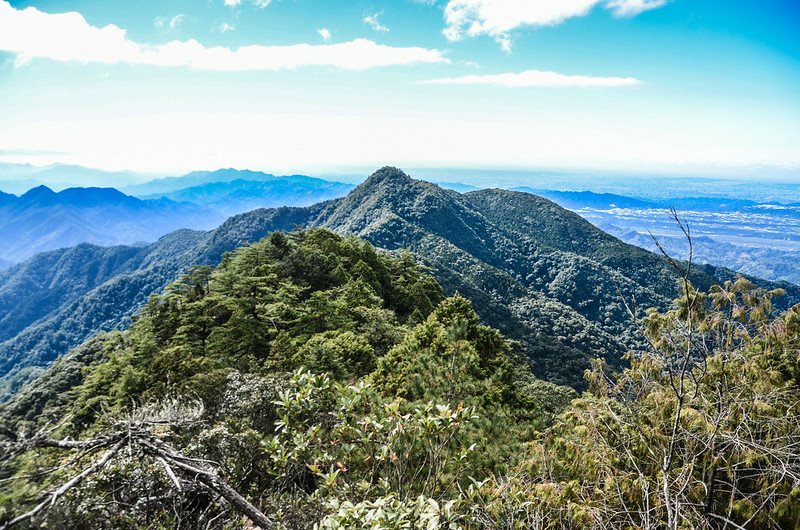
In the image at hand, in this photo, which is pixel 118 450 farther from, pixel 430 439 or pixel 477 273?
pixel 477 273

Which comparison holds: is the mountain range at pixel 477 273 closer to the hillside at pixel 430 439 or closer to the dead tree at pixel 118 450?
the hillside at pixel 430 439

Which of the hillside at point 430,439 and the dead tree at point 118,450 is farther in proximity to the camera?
the hillside at point 430,439

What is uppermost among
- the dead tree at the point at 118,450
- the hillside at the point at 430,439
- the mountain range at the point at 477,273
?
the dead tree at the point at 118,450

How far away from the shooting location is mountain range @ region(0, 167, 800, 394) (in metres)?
76.8

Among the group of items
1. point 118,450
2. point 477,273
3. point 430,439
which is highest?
point 118,450

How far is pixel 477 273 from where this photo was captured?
9100 centimetres

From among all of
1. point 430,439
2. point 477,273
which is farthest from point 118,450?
point 477,273

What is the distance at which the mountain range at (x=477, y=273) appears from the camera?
76812 millimetres

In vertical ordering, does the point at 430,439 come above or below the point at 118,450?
below

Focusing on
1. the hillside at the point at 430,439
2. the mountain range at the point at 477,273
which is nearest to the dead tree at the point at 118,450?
the hillside at the point at 430,439

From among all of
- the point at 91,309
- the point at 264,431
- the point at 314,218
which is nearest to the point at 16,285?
the point at 91,309

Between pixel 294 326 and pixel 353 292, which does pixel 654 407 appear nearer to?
pixel 294 326

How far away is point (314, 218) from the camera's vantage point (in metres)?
162

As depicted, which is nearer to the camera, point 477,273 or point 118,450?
point 118,450
